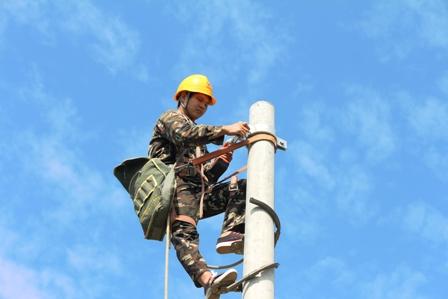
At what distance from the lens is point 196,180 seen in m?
6.73

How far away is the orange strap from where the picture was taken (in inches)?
235

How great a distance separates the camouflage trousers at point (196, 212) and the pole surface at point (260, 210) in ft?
2.10

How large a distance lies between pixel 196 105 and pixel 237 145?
1.09 m

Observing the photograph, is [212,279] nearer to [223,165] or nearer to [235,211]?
[235,211]

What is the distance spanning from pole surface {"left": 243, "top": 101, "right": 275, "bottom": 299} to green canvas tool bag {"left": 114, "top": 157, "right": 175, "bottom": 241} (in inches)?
30.2

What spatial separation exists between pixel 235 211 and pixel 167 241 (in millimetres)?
669

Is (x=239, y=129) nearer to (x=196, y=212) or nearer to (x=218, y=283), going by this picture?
(x=196, y=212)

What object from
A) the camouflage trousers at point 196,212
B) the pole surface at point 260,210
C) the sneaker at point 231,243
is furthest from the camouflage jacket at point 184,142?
the sneaker at point 231,243

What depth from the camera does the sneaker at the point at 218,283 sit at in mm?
5566

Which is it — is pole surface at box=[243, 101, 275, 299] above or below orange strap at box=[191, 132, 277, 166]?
below

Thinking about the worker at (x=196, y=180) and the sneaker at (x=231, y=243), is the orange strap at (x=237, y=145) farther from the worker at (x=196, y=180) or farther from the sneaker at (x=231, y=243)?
the sneaker at (x=231, y=243)

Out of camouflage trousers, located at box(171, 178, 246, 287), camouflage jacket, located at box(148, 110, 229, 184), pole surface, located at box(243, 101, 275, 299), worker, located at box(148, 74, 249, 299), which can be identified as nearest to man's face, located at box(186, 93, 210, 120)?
worker, located at box(148, 74, 249, 299)

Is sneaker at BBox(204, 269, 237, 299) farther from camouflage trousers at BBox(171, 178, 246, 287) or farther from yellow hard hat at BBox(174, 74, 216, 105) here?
yellow hard hat at BBox(174, 74, 216, 105)

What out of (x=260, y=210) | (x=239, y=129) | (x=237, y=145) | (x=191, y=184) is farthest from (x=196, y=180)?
(x=260, y=210)
